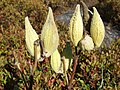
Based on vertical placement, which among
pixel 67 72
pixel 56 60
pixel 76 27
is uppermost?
pixel 76 27

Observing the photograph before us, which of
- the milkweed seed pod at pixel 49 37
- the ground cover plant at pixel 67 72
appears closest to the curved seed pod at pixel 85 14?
the milkweed seed pod at pixel 49 37

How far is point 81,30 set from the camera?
940mm

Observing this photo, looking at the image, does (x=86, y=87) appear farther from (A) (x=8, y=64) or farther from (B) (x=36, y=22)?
(B) (x=36, y=22)

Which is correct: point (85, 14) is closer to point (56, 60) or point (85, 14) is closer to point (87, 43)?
point (87, 43)

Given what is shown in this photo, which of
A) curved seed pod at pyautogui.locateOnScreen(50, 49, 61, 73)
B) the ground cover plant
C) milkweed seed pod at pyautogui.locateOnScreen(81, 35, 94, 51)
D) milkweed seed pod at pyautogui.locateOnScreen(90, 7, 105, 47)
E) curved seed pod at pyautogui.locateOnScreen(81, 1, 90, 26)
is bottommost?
the ground cover plant

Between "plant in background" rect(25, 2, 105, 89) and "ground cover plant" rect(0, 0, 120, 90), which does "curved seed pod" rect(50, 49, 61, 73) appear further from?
"ground cover plant" rect(0, 0, 120, 90)

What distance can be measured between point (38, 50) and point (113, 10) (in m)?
7.21

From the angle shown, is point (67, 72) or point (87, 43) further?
point (67, 72)

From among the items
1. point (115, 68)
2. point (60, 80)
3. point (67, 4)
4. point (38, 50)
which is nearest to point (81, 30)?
point (38, 50)

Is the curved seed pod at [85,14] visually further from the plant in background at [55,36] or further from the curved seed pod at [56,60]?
the curved seed pod at [56,60]

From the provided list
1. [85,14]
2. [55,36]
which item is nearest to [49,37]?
[55,36]

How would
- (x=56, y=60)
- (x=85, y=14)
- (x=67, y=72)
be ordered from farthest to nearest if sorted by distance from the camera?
(x=67, y=72), (x=56, y=60), (x=85, y=14)

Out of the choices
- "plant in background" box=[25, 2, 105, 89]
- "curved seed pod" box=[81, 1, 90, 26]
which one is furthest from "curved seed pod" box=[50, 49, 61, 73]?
"curved seed pod" box=[81, 1, 90, 26]

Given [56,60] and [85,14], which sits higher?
[85,14]
